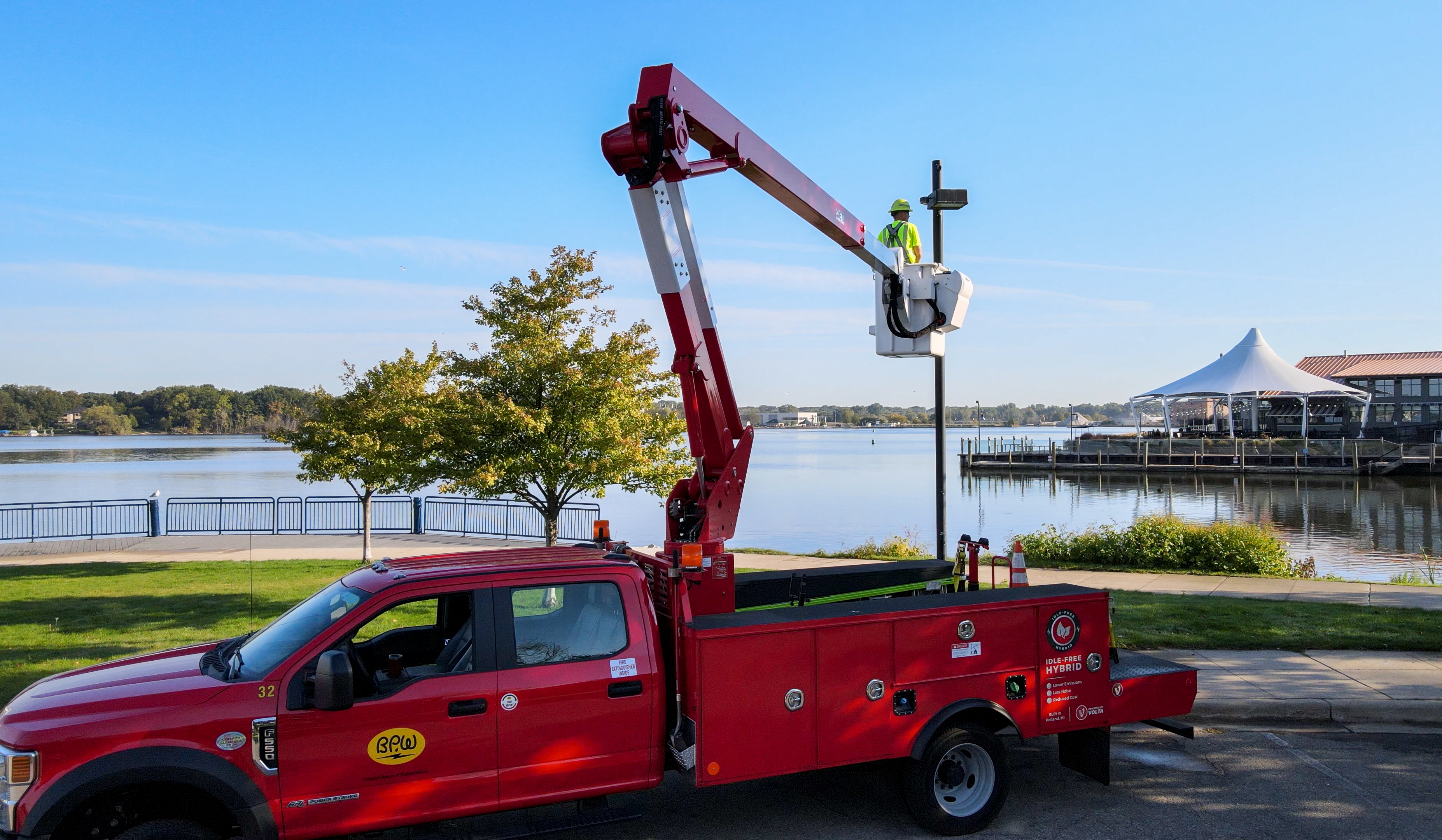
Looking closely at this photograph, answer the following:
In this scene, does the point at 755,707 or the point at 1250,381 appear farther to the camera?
the point at 1250,381

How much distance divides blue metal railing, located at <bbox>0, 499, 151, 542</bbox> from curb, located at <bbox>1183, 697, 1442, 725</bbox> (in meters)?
24.2

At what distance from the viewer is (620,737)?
5.27 metres

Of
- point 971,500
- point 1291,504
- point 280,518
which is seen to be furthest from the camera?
point 971,500

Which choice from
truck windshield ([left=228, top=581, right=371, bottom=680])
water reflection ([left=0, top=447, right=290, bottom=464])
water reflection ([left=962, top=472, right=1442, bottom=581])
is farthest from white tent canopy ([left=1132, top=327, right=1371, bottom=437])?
water reflection ([left=0, top=447, right=290, bottom=464])

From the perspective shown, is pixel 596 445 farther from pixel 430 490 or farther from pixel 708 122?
pixel 430 490

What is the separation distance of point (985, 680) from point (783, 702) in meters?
1.43

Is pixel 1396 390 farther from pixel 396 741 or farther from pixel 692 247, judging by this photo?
pixel 396 741

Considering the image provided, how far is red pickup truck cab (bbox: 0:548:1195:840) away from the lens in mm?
4480

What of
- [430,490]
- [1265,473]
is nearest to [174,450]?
[430,490]

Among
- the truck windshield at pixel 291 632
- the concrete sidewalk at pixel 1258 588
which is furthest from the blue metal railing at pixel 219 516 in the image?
the truck windshield at pixel 291 632

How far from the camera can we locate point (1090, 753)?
650cm

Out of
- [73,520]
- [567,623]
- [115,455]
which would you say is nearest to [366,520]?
[567,623]

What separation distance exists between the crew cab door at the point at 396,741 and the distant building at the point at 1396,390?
3371 inches

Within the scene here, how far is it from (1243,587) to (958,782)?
11.0m
